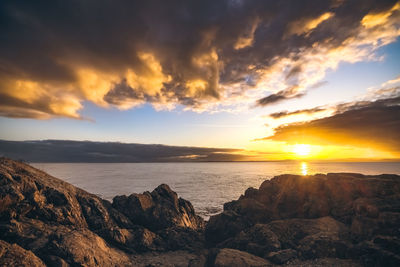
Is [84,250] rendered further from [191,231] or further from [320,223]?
[320,223]

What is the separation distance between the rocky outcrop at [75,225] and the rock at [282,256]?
8752 mm

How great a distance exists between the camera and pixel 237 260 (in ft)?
57.7

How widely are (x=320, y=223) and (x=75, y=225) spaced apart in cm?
2647

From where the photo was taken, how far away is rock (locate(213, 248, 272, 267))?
17.2 meters

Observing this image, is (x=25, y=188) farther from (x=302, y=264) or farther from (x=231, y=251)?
(x=302, y=264)

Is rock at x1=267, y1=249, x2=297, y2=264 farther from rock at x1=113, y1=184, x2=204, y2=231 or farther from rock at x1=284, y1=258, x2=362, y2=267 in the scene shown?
rock at x1=113, y1=184, x2=204, y2=231

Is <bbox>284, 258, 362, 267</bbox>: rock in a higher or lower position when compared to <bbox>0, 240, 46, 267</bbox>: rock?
lower

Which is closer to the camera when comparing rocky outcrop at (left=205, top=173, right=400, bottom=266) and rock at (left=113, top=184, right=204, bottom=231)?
rocky outcrop at (left=205, top=173, right=400, bottom=266)

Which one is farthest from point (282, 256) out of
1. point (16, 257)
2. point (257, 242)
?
point (16, 257)

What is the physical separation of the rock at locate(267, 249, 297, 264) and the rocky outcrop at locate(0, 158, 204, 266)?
875 cm

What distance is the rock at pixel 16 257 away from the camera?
40.8 ft

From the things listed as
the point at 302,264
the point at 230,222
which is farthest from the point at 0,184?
the point at 302,264

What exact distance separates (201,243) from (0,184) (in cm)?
2139

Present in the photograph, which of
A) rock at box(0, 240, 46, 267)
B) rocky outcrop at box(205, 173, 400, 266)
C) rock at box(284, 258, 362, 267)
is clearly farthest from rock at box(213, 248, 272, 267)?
rock at box(0, 240, 46, 267)
